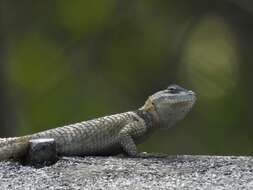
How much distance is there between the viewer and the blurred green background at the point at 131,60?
2000 centimetres

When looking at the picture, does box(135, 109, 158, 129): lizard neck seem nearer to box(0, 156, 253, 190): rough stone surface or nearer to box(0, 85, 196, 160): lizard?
box(0, 85, 196, 160): lizard

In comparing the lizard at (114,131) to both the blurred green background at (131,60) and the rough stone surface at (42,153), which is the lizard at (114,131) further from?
the blurred green background at (131,60)

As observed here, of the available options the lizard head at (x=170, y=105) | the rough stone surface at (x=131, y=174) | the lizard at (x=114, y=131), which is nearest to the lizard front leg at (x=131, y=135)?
the lizard at (x=114, y=131)

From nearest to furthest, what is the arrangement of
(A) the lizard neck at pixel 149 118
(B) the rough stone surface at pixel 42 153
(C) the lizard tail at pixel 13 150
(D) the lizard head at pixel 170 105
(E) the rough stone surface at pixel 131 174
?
(E) the rough stone surface at pixel 131 174, (B) the rough stone surface at pixel 42 153, (C) the lizard tail at pixel 13 150, (D) the lizard head at pixel 170 105, (A) the lizard neck at pixel 149 118

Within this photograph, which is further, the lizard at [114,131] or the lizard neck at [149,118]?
the lizard neck at [149,118]

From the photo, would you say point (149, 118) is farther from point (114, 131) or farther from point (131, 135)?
point (114, 131)

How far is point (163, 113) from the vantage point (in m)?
9.05

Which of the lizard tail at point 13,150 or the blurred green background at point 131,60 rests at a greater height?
the lizard tail at point 13,150

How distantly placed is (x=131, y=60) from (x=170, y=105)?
12329 mm

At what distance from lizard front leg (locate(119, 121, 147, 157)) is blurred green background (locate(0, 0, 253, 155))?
34.7 feet

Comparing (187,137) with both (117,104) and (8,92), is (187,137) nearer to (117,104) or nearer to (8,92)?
(117,104)

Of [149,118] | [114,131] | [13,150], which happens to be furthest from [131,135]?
[13,150]

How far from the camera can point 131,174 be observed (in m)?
7.38

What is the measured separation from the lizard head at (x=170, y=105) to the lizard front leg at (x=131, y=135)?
0.21m
